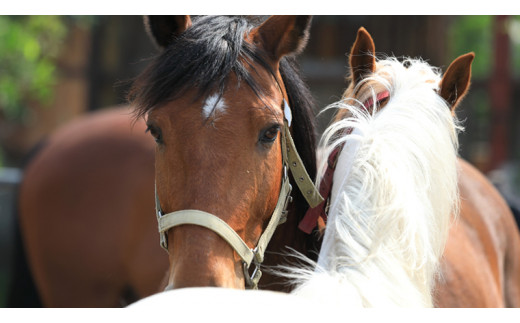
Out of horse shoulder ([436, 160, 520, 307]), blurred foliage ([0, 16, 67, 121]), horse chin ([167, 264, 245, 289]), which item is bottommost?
horse shoulder ([436, 160, 520, 307])

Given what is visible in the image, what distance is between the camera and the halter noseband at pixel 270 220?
1355mm

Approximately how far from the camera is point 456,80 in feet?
5.28

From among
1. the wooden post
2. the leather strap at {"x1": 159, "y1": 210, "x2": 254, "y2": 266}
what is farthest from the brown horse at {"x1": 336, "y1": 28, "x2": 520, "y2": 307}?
the wooden post

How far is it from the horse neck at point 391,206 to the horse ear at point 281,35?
12.6 inches

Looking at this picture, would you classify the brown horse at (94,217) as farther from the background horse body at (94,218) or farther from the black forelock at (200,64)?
the black forelock at (200,64)

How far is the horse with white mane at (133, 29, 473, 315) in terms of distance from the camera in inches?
46.5

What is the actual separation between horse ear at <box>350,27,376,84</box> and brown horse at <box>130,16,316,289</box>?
0.57ft

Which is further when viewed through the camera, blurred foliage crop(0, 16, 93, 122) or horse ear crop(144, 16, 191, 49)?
blurred foliage crop(0, 16, 93, 122)

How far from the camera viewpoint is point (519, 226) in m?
2.85

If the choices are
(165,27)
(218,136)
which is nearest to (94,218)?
(165,27)

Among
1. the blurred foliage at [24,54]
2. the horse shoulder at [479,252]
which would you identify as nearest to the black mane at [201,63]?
the horse shoulder at [479,252]

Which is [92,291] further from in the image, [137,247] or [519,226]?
[519,226]

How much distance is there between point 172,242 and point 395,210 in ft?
1.87

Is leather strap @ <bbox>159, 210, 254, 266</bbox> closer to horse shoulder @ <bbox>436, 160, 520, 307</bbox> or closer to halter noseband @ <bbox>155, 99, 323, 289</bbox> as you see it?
halter noseband @ <bbox>155, 99, 323, 289</bbox>
